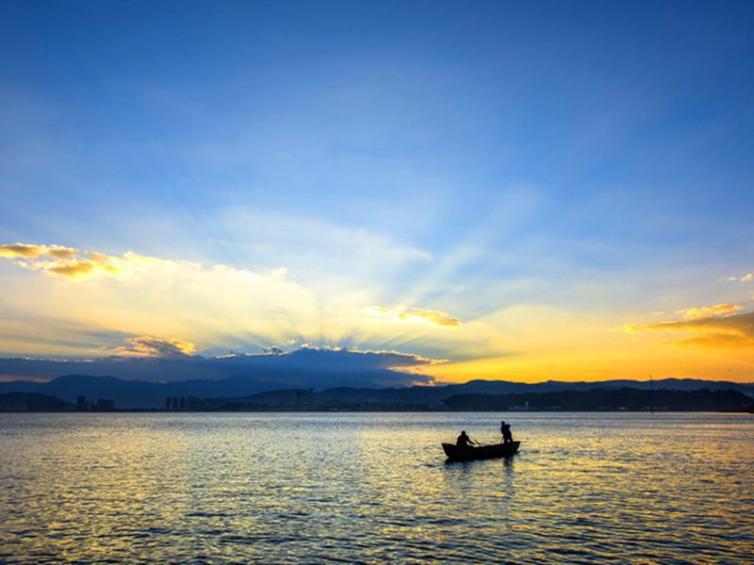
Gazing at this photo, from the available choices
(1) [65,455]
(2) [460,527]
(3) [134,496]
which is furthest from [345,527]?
(1) [65,455]

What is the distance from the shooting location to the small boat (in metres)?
71.5

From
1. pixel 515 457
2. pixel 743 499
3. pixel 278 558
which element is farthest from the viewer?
pixel 515 457

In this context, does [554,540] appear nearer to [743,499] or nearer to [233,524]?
[233,524]

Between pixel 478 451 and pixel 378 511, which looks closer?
pixel 378 511

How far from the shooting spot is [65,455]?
84250 mm

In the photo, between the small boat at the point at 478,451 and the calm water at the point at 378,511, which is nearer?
the calm water at the point at 378,511

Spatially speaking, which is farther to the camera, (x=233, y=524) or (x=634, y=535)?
(x=233, y=524)

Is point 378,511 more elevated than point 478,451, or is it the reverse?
point 478,451

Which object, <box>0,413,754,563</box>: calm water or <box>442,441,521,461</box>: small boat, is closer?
<box>0,413,754,563</box>: calm water

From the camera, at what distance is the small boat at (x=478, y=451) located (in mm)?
71500

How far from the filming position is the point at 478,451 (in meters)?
73.9

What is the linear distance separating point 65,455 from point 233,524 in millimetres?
61092

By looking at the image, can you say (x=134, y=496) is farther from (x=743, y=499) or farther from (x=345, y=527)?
(x=743, y=499)

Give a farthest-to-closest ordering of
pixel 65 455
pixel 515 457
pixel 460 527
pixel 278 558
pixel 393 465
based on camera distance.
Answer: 1. pixel 65 455
2. pixel 515 457
3. pixel 393 465
4. pixel 460 527
5. pixel 278 558
